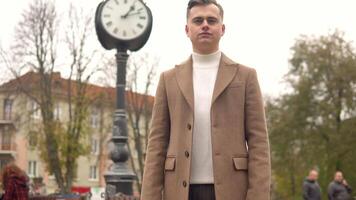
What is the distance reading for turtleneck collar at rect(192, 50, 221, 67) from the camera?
13.9 feet

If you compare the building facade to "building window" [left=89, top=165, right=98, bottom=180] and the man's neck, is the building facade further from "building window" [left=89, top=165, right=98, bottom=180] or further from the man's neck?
the man's neck

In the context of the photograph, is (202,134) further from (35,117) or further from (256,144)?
(35,117)

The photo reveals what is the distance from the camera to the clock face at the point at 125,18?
14516mm

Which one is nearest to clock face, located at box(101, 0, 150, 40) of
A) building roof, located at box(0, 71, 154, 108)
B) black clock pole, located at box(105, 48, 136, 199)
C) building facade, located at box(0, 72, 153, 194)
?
black clock pole, located at box(105, 48, 136, 199)

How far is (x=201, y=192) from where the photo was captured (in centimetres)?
409

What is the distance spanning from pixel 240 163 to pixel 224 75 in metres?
0.47

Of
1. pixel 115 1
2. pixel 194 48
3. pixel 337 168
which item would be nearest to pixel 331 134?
pixel 337 168

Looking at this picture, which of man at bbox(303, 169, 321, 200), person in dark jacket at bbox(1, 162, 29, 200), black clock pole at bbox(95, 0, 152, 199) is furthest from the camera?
man at bbox(303, 169, 321, 200)

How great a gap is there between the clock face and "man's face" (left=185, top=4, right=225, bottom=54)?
10285 millimetres

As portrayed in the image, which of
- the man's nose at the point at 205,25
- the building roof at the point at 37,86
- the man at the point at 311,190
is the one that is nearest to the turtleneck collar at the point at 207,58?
the man's nose at the point at 205,25

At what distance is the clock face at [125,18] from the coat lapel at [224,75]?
33.8 feet

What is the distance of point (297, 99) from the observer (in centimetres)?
4875

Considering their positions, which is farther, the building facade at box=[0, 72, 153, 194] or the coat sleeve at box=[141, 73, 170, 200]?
the building facade at box=[0, 72, 153, 194]

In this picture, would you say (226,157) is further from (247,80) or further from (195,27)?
(195,27)
